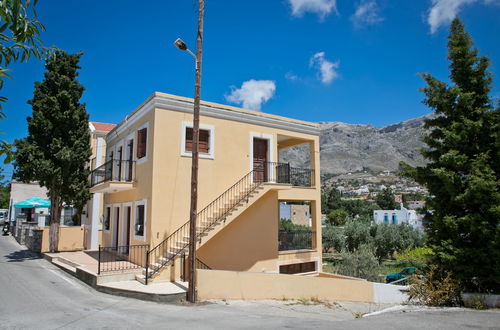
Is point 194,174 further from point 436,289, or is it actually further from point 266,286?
point 436,289

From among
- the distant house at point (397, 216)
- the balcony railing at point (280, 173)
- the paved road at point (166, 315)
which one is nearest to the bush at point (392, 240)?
the distant house at point (397, 216)

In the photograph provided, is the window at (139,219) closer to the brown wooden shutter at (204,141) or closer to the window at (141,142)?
the window at (141,142)

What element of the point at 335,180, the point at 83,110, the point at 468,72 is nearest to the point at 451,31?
→ the point at 468,72

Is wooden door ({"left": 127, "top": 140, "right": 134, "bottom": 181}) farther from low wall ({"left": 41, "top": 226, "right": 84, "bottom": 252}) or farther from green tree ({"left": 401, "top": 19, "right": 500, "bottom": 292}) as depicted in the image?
green tree ({"left": 401, "top": 19, "right": 500, "bottom": 292})

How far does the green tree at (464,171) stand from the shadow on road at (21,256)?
17583 millimetres

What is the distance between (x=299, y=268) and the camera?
1711 centimetres

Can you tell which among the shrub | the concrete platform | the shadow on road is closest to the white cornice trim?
the concrete platform

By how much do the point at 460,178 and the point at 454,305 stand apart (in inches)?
141

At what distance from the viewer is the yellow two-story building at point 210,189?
1302 centimetres

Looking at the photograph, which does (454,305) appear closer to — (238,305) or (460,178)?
(460,178)

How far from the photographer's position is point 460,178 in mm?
10172

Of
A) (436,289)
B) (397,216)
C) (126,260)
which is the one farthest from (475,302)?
Result: (397,216)

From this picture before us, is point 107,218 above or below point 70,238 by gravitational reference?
above

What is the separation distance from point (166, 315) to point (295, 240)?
10.1m
